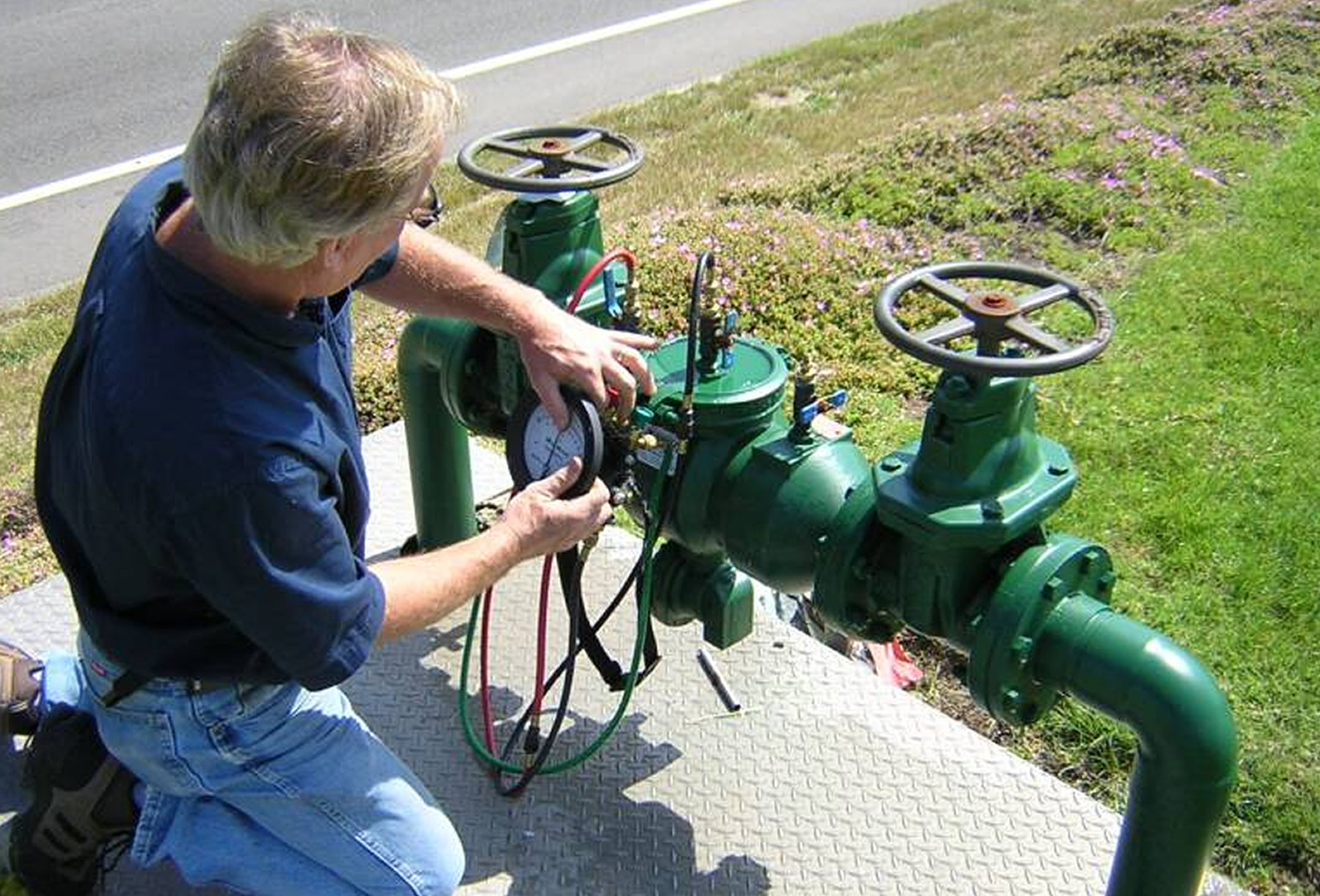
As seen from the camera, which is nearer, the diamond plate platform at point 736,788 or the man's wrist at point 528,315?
the man's wrist at point 528,315

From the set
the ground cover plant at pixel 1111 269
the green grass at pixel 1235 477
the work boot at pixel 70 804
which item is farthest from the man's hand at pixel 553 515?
the green grass at pixel 1235 477

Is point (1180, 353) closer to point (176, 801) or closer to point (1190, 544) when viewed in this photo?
point (1190, 544)

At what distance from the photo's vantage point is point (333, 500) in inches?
69.8

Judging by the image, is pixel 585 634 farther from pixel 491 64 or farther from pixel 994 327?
pixel 491 64

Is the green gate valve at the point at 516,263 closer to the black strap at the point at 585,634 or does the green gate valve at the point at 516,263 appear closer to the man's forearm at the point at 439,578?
the black strap at the point at 585,634

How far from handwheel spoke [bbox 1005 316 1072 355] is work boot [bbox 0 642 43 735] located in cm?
180

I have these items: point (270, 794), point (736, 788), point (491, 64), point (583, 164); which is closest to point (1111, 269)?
point (583, 164)

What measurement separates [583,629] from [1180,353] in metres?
2.59

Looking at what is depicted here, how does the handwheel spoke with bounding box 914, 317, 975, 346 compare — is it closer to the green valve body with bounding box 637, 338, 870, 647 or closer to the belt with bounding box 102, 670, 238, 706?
the green valve body with bounding box 637, 338, 870, 647

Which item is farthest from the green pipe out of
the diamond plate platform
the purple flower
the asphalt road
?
the asphalt road

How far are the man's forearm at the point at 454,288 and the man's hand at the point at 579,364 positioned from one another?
40 mm

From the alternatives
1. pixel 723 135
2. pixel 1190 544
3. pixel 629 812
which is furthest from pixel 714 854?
pixel 723 135

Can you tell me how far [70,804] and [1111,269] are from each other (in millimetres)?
3828

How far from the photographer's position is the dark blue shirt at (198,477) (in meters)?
1.63
